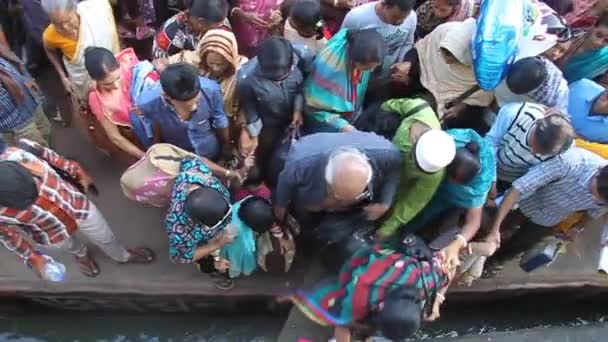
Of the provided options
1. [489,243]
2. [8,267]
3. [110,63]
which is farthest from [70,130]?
[489,243]

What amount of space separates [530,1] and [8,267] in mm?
3534

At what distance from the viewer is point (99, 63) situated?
123 inches

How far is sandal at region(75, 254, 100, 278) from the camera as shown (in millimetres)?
3705

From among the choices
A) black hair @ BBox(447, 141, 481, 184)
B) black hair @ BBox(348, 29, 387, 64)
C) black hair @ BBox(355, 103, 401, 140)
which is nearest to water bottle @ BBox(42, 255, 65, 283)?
black hair @ BBox(355, 103, 401, 140)

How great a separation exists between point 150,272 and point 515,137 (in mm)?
2335

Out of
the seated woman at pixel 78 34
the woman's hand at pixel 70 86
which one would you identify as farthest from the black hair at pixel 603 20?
the woman's hand at pixel 70 86

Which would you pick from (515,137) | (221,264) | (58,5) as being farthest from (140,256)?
(515,137)

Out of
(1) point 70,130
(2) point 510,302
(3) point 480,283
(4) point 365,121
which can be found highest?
(4) point 365,121

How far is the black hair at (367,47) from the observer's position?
3000 mm

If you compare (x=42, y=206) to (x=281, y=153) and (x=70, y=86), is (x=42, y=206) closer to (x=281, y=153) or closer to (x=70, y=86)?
(x=70, y=86)

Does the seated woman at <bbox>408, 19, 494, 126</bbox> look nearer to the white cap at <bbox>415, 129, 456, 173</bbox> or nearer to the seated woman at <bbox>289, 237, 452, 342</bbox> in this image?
the white cap at <bbox>415, 129, 456, 173</bbox>

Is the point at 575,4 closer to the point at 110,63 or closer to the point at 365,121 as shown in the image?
the point at 365,121

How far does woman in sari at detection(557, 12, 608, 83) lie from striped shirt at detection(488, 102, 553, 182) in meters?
0.80

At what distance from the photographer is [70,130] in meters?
4.42
